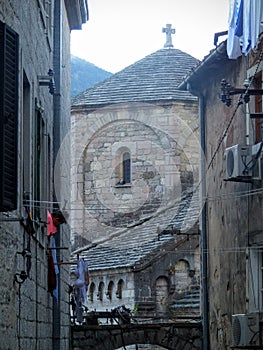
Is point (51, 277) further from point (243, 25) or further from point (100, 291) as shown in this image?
point (100, 291)

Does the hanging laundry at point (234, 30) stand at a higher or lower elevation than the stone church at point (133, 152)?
lower

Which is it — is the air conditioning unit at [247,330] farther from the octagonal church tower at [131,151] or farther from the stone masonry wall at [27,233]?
the octagonal church tower at [131,151]

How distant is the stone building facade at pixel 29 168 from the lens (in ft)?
37.8

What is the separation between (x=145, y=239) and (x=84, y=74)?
93667mm

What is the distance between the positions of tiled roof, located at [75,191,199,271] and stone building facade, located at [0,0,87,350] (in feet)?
16.4

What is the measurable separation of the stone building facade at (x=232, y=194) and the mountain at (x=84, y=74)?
313 ft

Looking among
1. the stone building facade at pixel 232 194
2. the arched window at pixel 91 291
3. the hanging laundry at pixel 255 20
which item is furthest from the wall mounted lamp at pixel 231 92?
the arched window at pixel 91 291

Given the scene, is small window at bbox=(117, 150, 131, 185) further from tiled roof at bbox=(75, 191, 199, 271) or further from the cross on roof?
the cross on roof

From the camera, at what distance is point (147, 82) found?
40375mm

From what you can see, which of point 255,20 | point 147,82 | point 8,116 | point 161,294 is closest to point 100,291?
point 161,294

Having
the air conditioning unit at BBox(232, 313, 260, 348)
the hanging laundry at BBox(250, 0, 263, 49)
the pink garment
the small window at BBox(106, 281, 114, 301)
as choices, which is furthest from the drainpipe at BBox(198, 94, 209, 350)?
the small window at BBox(106, 281, 114, 301)

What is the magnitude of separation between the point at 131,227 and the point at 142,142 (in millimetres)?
3407

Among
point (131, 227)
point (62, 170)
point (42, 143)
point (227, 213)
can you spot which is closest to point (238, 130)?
point (227, 213)

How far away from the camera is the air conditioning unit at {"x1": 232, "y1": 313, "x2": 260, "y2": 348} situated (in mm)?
18531
